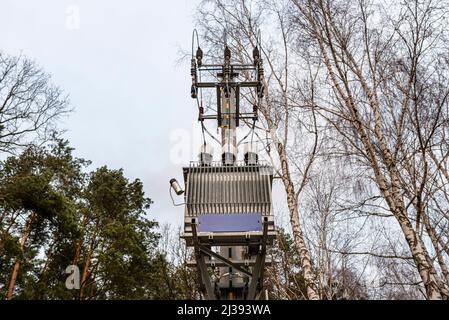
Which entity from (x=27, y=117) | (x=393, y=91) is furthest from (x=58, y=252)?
(x=393, y=91)

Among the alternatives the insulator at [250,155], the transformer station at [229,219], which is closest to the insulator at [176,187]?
the transformer station at [229,219]

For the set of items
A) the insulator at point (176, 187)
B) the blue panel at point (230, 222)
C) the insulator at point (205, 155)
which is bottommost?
the blue panel at point (230, 222)

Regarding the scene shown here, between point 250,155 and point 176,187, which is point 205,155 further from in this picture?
point 176,187

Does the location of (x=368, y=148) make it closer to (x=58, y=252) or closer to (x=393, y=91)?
(x=393, y=91)

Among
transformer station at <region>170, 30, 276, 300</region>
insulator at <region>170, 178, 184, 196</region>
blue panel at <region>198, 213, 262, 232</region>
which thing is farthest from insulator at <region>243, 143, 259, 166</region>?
insulator at <region>170, 178, 184, 196</region>

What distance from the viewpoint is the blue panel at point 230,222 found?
5.68 metres

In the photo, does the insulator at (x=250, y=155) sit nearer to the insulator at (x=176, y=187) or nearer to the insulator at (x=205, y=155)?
the insulator at (x=205, y=155)

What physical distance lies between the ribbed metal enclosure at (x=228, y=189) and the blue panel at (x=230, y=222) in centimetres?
8

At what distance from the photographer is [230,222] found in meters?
5.71

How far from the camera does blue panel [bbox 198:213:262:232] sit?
5.68 metres

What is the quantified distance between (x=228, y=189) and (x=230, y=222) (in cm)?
51

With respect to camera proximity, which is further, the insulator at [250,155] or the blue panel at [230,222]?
the insulator at [250,155]

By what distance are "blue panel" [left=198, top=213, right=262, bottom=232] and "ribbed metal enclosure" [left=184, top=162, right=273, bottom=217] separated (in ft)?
0.25
